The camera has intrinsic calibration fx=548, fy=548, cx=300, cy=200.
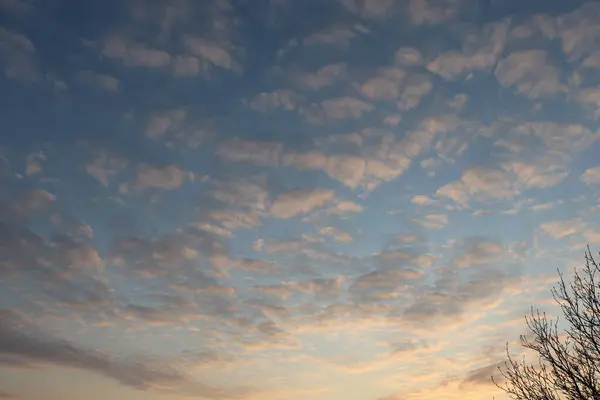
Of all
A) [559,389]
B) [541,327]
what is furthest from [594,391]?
[541,327]

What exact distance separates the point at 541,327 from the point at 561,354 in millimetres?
1307

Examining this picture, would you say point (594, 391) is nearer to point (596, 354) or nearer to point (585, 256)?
point (596, 354)

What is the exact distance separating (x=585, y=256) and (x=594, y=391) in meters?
5.02

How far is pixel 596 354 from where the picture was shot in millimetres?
20203

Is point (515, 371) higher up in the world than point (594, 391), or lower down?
higher up

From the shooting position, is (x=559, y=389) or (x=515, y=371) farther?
(x=515, y=371)

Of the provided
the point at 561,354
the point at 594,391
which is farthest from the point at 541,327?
the point at 594,391

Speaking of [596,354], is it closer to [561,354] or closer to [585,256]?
[561,354]

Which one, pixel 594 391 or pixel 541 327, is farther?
pixel 541 327

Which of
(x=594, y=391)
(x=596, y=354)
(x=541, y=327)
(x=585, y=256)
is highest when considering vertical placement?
(x=585, y=256)

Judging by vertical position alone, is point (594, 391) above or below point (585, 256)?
below

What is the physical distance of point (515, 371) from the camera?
22109mm

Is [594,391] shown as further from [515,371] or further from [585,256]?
[585,256]

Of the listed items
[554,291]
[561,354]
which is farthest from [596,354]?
[554,291]
